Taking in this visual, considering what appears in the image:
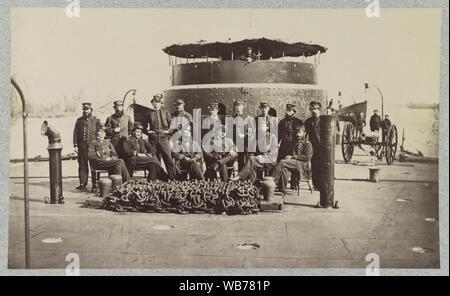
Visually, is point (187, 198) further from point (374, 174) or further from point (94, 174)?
point (374, 174)

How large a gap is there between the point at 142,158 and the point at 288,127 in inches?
60.4

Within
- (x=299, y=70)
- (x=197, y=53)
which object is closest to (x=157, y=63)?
(x=197, y=53)

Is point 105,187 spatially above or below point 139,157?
below

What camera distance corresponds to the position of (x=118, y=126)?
5500 mm

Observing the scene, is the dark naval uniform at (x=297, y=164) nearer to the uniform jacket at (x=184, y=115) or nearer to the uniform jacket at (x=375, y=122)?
the uniform jacket at (x=375, y=122)

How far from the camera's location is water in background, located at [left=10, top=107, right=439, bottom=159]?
5.32m

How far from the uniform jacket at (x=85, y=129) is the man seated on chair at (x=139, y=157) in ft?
1.12

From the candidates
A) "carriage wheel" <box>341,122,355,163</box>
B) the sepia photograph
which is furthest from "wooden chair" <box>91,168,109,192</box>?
"carriage wheel" <box>341,122,355,163</box>

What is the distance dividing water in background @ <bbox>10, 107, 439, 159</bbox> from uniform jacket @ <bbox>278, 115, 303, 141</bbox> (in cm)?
75

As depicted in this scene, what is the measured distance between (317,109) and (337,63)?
0.50 metres

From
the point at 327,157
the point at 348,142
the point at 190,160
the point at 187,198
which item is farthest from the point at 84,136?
the point at 348,142

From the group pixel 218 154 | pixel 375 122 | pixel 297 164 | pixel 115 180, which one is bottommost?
pixel 115 180

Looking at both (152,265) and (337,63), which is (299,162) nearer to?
(337,63)

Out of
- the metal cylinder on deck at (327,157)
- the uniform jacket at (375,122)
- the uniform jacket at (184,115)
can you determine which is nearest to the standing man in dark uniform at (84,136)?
the uniform jacket at (184,115)
